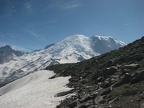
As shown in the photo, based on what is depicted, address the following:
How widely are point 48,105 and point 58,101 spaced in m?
1.31

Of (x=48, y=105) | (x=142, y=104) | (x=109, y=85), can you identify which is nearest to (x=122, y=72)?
(x=109, y=85)

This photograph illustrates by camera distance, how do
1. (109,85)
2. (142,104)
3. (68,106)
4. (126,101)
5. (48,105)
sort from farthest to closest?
1. (48,105)
2. (109,85)
3. (68,106)
4. (126,101)
5. (142,104)

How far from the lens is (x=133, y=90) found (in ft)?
75.4

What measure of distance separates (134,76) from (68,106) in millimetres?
6932

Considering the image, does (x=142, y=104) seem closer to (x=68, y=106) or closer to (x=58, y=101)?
(x=68, y=106)

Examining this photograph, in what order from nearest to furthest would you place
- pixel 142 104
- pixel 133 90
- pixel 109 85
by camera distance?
pixel 142 104
pixel 133 90
pixel 109 85

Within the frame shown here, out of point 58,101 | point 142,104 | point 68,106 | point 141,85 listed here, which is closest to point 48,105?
point 58,101

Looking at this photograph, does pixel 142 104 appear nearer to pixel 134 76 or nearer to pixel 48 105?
pixel 134 76

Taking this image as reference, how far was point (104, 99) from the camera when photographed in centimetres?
2338

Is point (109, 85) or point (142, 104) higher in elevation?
point (109, 85)

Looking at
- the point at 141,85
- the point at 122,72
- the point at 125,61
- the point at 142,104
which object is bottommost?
the point at 142,104

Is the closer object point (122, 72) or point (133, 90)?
point (133, 90)

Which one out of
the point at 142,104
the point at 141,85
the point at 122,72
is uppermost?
the point at 122,72

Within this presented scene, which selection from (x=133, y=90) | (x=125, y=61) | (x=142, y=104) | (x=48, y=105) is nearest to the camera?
(x=142, y=104)
